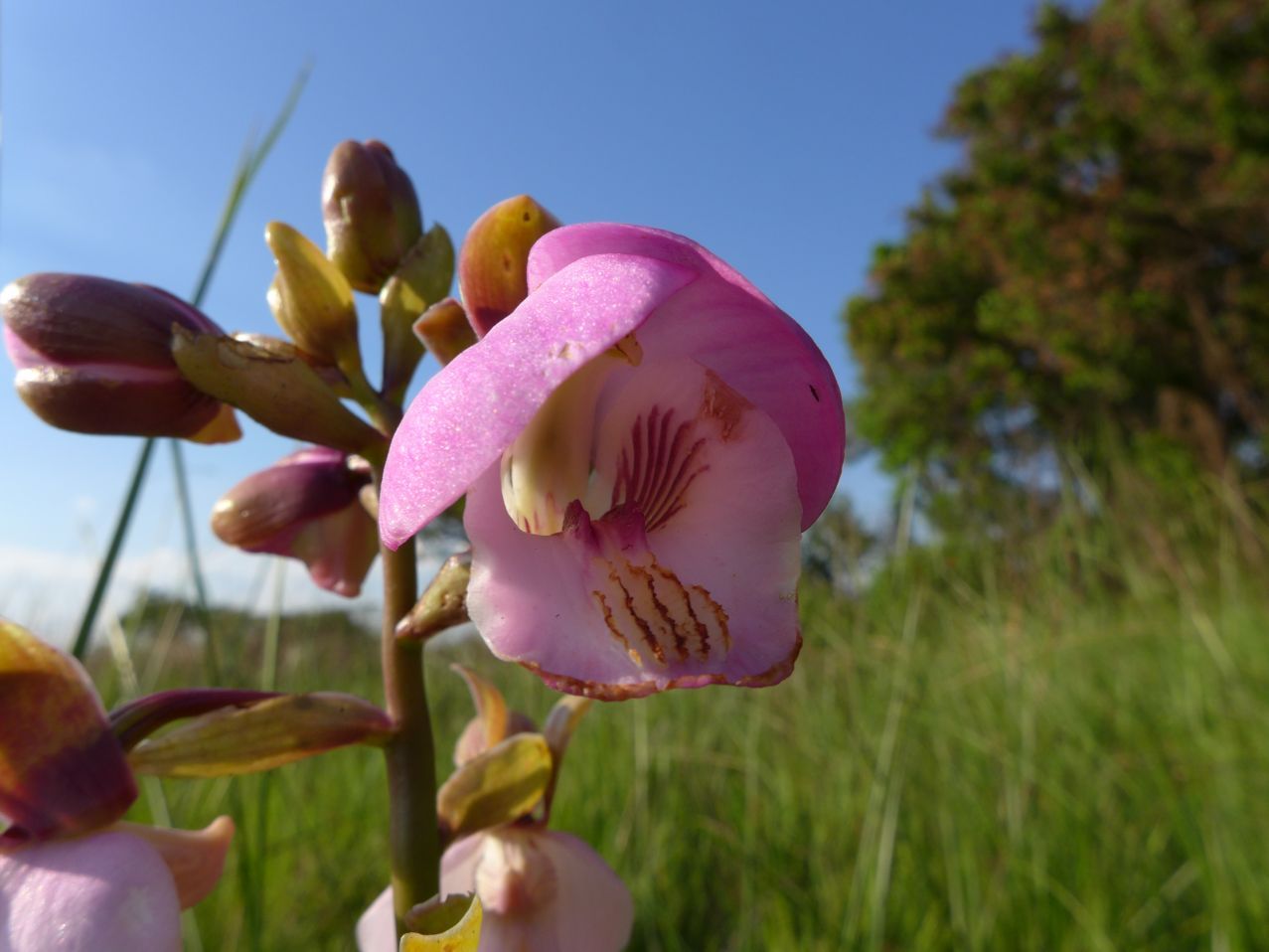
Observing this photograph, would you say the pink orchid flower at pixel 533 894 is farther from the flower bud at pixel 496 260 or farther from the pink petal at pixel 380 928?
the flower bud at pixel 496 260

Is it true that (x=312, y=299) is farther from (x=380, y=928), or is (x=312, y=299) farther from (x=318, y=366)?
(x=380, y=928)

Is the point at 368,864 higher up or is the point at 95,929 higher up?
the point at 95,929

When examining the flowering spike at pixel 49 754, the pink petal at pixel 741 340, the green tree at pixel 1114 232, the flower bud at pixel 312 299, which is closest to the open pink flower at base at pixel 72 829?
the flowering spike at pixel 49 754

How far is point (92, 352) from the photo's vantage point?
1.82 feet

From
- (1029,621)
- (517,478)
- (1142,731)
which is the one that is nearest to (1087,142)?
(1029,621)

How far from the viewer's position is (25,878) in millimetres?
489

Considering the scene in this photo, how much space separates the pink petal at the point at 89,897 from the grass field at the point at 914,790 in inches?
17.8

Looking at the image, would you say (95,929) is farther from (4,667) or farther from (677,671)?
(677,671)

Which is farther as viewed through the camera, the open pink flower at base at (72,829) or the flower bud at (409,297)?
the flower bud at (409,297)

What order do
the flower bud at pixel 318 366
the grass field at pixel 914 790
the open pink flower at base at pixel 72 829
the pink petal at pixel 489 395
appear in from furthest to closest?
the grass field at pixel 914 790, the flower bud at pixel 318 366, the open pink flower at base at pixel 72 829, the pink petal at pixel 489 395

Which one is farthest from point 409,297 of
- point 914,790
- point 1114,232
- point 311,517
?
point 1114,232

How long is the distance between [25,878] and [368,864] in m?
1.59

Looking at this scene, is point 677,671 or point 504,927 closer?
point 677,671

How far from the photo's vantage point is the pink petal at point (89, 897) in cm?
46
